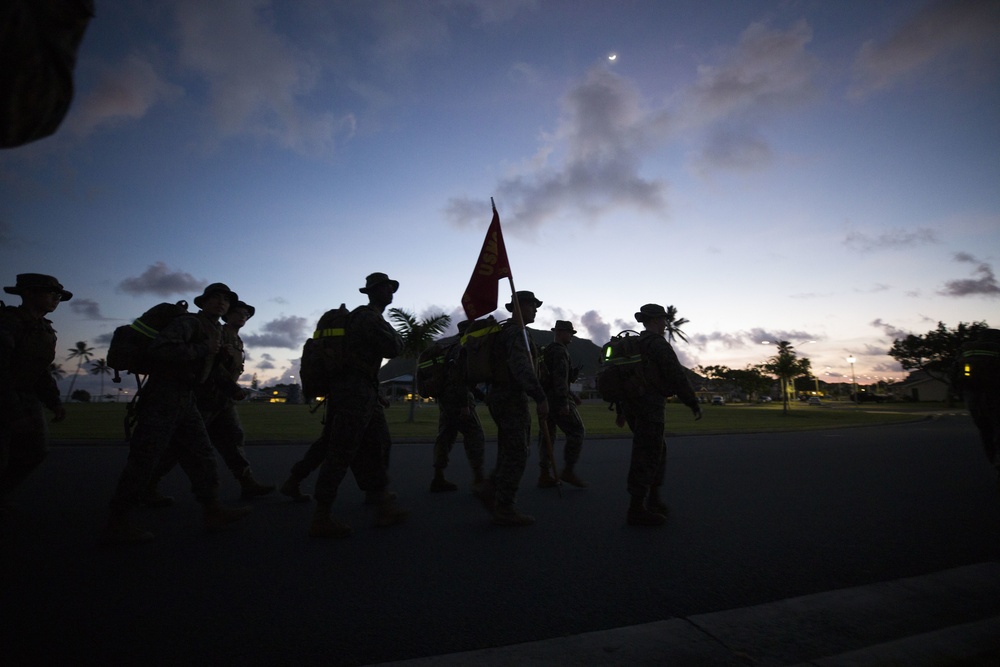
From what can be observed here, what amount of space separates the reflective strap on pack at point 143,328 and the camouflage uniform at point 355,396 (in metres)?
1.52

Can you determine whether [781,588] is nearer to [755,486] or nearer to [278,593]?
[278,593]

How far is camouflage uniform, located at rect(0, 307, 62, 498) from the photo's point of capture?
407 cm

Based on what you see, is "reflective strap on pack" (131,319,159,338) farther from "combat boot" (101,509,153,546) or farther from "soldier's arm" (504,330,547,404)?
"soldier's arm" (504,330,547,404)

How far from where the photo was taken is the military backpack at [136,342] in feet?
12.7

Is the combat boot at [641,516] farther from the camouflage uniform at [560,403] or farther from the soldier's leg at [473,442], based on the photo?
the soldier's leg at [473,442]

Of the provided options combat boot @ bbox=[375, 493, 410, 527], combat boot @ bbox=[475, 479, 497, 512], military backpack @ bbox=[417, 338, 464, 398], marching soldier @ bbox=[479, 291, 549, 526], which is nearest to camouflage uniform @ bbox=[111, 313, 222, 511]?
combat boot @ bbox=[375, 493, 410, 527]

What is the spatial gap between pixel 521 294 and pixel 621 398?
5.34 feet

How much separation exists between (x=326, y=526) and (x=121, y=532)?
4.64ft

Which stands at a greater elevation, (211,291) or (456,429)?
(211,291)

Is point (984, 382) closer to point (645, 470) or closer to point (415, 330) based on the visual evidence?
point (645, 470)

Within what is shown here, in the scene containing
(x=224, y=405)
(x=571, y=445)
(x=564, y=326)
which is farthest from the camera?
(x=564, y=326)

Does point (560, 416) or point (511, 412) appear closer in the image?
point (511, 412)

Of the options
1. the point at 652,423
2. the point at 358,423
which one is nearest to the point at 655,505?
the point at 652,423

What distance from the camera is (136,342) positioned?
396cm
